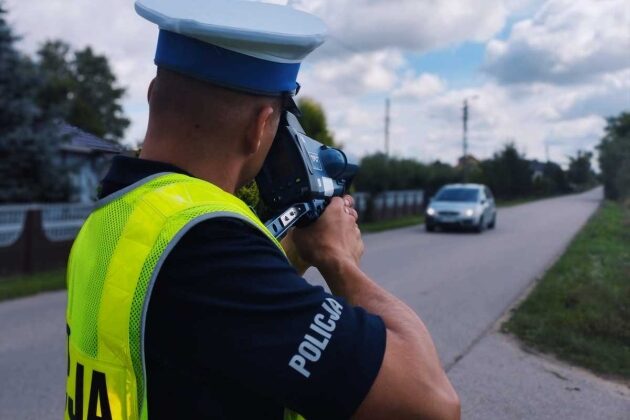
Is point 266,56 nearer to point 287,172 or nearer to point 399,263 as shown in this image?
point 287,172

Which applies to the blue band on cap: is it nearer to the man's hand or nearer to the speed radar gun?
the speed radar gun

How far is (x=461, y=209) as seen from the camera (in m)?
20.9

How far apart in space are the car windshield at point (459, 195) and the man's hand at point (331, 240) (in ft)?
67.7

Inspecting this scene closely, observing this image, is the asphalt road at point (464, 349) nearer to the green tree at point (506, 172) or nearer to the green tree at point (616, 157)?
the green tree at point (616, 157)

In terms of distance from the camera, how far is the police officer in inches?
40.2

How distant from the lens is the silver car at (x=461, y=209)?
68.2 feet

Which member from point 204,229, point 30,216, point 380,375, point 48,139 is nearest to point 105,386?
point 204,229

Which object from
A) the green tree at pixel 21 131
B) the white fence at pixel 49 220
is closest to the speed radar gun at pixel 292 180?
the white fence at pixel 49 220

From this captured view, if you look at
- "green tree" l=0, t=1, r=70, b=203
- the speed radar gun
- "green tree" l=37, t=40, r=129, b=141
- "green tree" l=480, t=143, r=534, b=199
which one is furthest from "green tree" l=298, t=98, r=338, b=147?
"green tree" l=480, t=143, r=534, b=199

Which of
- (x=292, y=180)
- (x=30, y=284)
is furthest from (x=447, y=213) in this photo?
(x=292, y=180)

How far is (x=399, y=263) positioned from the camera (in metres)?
12.6

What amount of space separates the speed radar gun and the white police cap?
0.18 m

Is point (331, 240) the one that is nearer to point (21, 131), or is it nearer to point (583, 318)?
point (583, 318)

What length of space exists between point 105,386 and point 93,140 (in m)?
0.82
